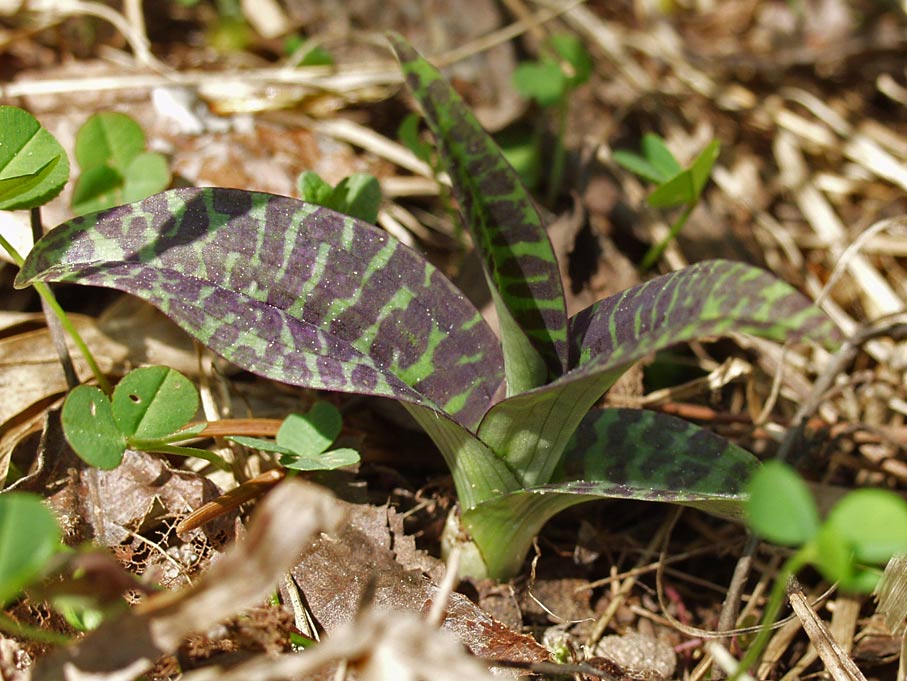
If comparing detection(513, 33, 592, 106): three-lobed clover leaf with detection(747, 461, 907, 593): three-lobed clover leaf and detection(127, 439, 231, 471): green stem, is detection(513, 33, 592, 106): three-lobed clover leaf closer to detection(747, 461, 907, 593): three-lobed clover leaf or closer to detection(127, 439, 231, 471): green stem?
detection(127, 439, 231, 471): green stem

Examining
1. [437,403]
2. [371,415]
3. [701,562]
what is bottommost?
[701,562]

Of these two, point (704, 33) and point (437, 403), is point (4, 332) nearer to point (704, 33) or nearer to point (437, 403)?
point (437, 403)

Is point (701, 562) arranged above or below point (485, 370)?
below

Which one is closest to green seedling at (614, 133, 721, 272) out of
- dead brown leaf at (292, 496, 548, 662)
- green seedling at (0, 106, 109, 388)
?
dead brown leaf at (292, 496, 548, 662)

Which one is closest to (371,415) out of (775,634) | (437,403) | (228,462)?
(228,462)

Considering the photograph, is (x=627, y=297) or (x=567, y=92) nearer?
(x=627, y=297)

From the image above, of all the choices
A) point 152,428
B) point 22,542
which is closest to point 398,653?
point 22,542

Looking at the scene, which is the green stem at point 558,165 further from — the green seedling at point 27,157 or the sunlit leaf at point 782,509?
the sunlit leaf at point 782,509

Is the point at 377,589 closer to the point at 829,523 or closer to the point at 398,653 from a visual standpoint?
the point at 398,653
